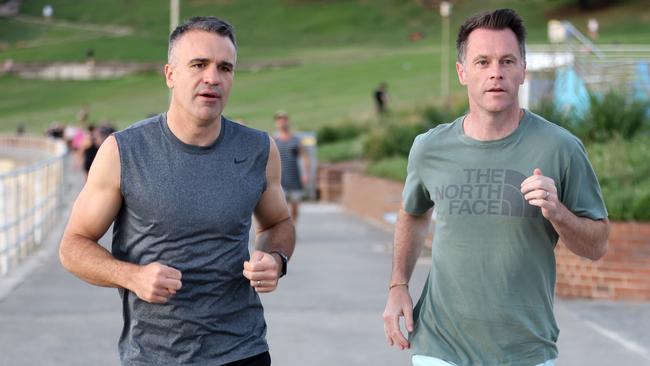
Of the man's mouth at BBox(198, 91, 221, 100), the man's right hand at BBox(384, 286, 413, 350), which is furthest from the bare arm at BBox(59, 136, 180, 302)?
the man's right hand at BBox(384, 286, 413, 350)

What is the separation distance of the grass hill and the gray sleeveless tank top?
45.5 meters

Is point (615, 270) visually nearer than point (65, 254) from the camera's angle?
No

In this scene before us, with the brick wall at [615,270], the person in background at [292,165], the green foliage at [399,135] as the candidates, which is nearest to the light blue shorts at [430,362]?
the brick wall at [615,270]

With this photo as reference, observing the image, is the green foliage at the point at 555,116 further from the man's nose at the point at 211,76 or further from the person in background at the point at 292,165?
the man's nose at the point at 211,76

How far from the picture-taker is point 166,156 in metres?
4.68

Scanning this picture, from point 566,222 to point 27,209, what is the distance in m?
14.0

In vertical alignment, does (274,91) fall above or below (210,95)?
below

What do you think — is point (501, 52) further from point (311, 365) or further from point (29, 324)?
point (29, 324)

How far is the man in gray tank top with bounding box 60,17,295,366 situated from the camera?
459 cm

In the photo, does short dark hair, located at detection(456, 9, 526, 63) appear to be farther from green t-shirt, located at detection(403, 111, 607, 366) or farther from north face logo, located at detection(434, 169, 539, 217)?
north face logo, located at detection(434, 169, 539, 217)

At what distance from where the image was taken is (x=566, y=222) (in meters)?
4.33

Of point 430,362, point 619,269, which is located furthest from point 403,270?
point 619,269

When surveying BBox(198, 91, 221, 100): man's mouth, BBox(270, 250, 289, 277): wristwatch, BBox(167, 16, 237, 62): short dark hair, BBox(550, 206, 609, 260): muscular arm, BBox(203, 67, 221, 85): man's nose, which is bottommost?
BBox(270, 250, 289, 277): wristwatch

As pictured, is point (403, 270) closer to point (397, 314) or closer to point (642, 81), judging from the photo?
point (397, 314)
